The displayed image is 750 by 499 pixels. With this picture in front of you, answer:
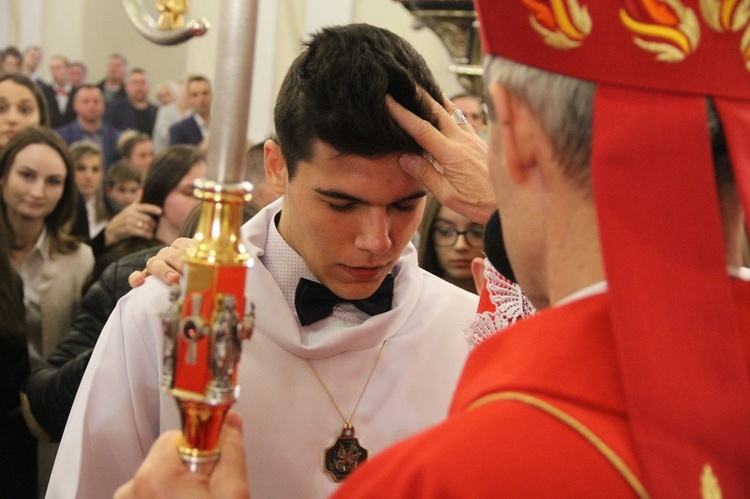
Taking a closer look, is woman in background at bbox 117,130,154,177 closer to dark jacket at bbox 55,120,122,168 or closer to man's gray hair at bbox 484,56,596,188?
dark jacket at bbox 55,120,122,168

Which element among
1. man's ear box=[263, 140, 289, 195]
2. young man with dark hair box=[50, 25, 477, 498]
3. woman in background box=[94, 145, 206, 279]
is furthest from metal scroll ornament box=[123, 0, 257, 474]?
woman in background box=[94, 145, 206, 279]

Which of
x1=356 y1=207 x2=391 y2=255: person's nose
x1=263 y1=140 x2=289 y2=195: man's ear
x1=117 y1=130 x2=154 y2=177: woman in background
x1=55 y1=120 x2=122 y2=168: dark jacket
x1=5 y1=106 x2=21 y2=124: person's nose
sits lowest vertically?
x1=55 y1=120 x2=122 y2=168: dark jacket

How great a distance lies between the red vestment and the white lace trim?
3.16 feet

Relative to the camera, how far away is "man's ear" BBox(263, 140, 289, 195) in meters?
2.58

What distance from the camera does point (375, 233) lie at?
2367 mm

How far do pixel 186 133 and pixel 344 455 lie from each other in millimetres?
7241

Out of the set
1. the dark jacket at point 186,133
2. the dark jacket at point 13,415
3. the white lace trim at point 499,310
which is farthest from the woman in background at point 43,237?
the dark jacket at point 186,133

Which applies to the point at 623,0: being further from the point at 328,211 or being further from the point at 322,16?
the point at 322,16

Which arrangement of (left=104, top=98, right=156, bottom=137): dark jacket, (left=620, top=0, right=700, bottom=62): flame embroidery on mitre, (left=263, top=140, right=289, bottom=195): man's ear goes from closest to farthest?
(left=620, top=0, right=700, bottom=62): flame embroidery on mitre → (left=263, top=140, right=289, bottom=195): man's ear → (left=104, top=98, right=156, bottom=137): dark jacket

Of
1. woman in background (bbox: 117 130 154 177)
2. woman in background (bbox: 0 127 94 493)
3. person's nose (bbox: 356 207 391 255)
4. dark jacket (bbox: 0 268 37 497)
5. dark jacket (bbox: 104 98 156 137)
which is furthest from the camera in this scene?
dark jacket (bbox: 104 98 156 137)

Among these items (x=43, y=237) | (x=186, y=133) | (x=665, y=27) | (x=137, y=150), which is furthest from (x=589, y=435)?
(x=186, y=133)

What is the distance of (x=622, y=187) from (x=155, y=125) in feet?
34.1

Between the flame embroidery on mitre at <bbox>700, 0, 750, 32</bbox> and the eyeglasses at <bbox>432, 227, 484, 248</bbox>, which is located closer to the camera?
the flame embroidery on mitre at <bbox>700, 0, 750, 32</bbox>

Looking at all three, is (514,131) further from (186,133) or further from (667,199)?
(186,133)
